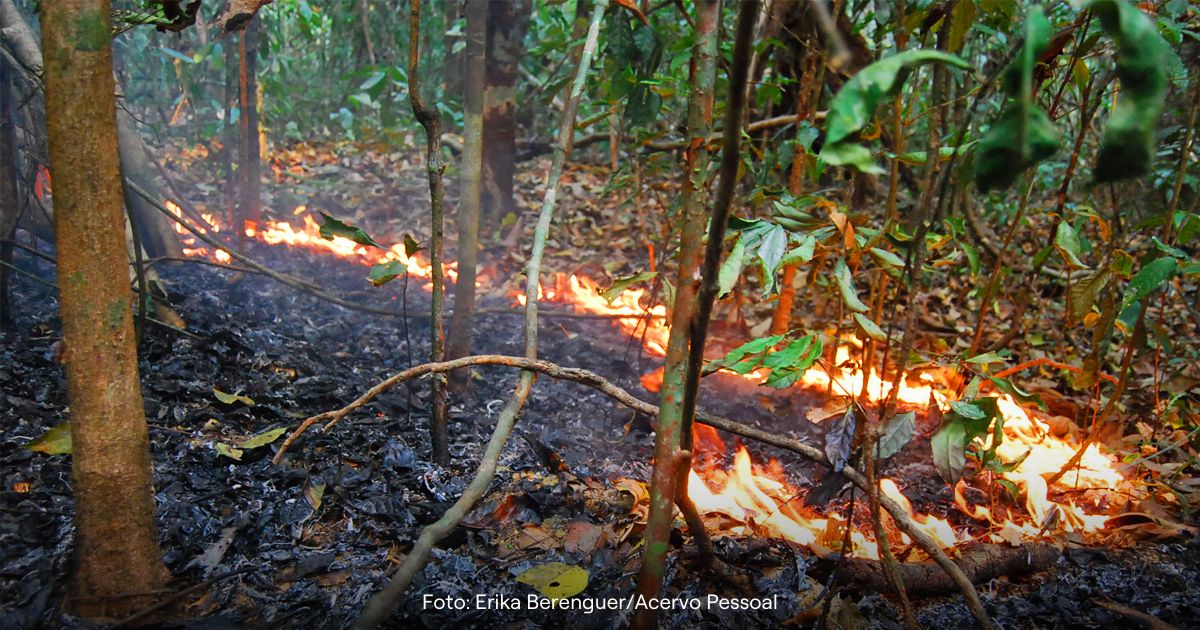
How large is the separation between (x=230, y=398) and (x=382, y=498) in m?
0.88

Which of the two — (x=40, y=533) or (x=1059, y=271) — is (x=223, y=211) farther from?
(x=1059, y=271)

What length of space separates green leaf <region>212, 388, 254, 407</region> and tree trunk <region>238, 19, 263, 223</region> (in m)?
2.59

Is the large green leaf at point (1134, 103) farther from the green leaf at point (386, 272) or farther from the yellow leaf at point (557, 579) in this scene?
the green leaf at point (386, 272)

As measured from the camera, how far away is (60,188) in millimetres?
1406

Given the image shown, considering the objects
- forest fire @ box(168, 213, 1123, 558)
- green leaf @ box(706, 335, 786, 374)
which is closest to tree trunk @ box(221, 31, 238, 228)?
forest fire @ box(168, 213, 1123, 558)

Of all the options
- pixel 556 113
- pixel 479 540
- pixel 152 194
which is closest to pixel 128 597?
pixel 479 540

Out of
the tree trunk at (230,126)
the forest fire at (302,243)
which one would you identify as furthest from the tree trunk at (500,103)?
the tree trunk at (230,126)

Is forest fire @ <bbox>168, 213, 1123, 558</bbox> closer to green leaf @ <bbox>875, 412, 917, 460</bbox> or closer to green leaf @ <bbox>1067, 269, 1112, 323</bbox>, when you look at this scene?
green leaf @ <bbox>875, 412, 917, 460</bbox>

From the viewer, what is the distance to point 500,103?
5754 millimetres

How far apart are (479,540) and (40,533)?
113cm

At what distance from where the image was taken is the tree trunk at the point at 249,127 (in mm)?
5082

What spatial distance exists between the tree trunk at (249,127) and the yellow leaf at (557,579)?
13.1ft

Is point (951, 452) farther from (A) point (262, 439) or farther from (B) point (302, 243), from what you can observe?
(B) point (302, 243)

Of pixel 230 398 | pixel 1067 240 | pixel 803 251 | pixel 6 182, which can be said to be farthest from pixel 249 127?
pixel 1067 240
